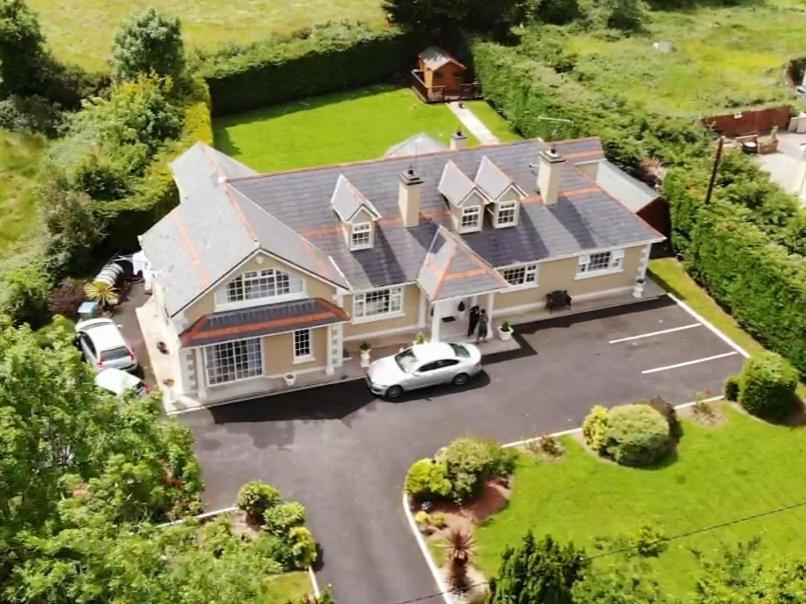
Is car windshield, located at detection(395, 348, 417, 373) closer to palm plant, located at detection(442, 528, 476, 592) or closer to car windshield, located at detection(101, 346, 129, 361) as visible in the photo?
palm plant, located at detection(442, 528, 476, 592)

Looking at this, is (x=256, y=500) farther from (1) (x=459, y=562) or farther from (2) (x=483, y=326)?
(2) (x=483, y=326)

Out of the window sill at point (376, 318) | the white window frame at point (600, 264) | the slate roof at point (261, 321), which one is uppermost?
the slate roof at point (261, 321)

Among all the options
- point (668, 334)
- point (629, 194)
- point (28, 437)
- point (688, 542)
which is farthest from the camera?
point (629, 194)

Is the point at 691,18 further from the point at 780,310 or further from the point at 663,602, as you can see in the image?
the point at 663,602

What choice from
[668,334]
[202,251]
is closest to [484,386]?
[668,334]

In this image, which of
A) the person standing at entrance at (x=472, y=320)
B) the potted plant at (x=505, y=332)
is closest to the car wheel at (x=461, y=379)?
the person standing at entrance at (x=472, y=320)

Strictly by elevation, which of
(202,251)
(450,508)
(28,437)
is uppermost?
(28,437)

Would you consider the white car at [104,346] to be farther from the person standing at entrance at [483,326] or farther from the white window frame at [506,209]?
the white window frame at [506,209]

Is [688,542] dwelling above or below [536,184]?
below
